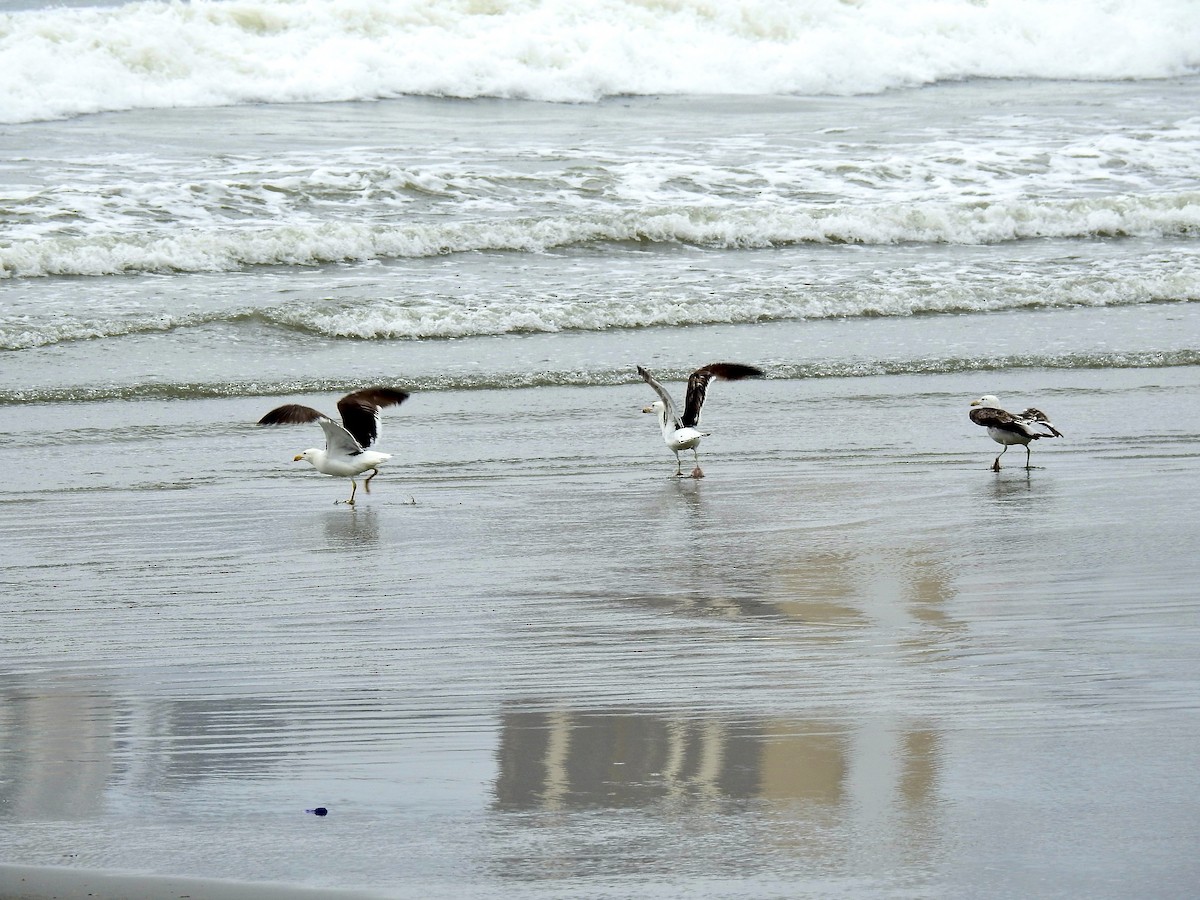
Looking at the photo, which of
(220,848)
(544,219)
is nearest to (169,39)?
(544,219)

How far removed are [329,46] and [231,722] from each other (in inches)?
884

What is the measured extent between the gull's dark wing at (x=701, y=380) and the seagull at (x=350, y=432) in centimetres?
162

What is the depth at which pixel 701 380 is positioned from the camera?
9203mm

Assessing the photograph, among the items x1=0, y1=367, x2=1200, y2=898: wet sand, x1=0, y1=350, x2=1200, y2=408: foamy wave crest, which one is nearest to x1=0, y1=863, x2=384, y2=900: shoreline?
x1=0, y1=367, x2=1200, y2=898: wet sand

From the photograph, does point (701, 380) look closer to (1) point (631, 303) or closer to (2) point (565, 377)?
(2) point (565, 377)

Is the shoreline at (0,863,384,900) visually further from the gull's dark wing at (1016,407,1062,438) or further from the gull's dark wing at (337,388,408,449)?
the gull's dark wing at (1016,407,1062,438)

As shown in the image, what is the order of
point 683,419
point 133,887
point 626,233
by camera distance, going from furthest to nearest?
point 626,233 < point 683,419 < point 133,887

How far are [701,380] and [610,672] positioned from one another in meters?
4.61

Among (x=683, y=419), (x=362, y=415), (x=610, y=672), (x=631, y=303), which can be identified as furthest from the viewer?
(x=631, y=303)

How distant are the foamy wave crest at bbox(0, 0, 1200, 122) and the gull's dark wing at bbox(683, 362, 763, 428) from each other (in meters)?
15.3

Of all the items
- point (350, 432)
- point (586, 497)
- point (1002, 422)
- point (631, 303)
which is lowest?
point (586, 497)

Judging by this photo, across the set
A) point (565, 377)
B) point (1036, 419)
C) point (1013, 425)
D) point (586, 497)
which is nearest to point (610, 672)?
point (586, 497)

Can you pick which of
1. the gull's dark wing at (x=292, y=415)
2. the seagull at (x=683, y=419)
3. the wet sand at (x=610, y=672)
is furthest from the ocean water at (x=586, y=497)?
the gull's dark wing at (x=292, y=415)

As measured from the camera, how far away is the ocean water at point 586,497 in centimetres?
364
